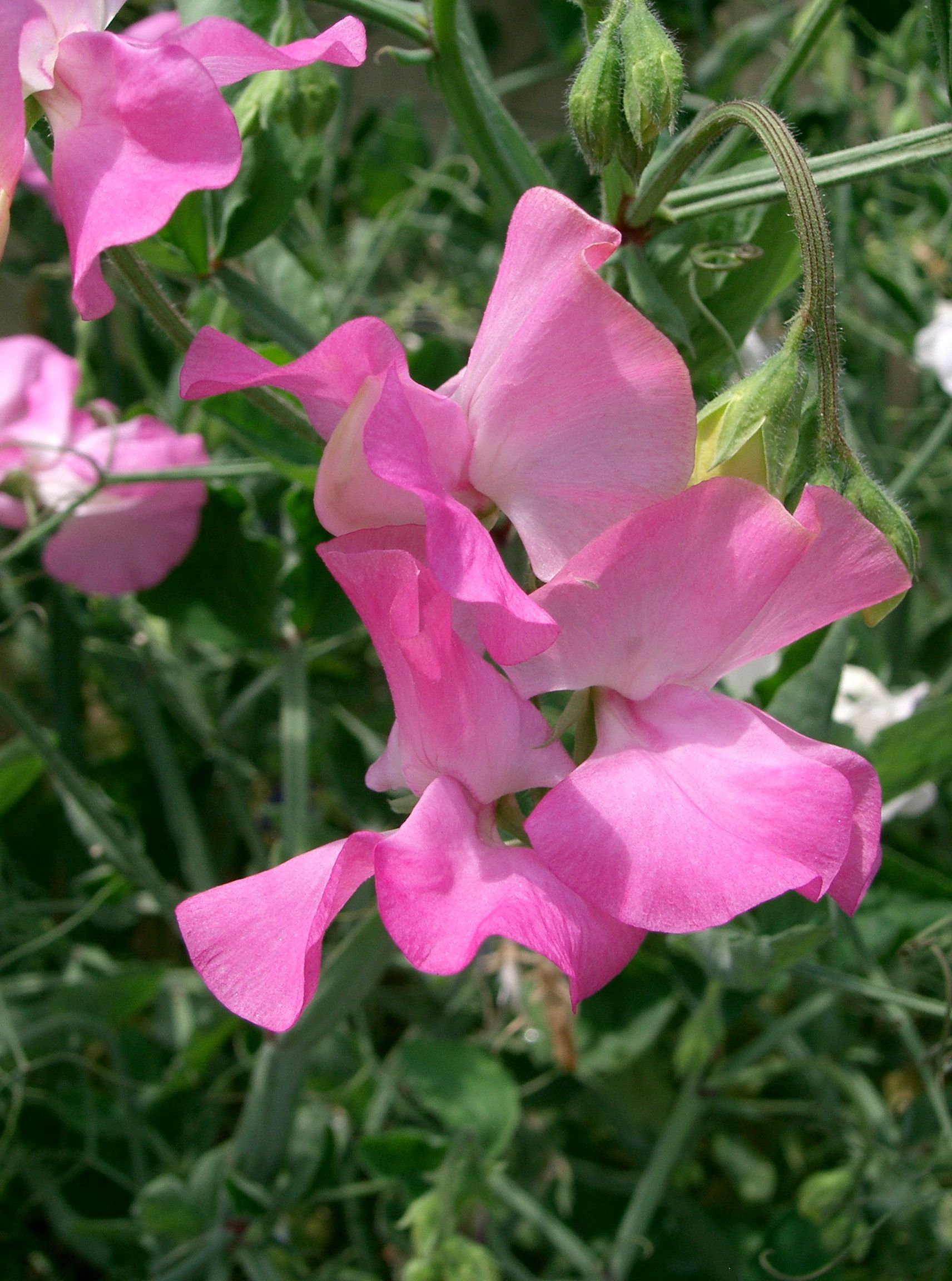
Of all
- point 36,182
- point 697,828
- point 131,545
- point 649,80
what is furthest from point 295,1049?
point 36,182

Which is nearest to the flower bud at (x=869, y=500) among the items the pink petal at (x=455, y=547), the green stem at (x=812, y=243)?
the green stem at (x=812, y=243)

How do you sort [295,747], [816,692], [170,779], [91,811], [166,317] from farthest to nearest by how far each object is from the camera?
[170,779] < [295,747] < [91,811] < [816,692] < [166,317]

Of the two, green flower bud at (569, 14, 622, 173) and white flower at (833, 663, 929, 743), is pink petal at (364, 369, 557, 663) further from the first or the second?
white flower at (833, 663, 929, 743)

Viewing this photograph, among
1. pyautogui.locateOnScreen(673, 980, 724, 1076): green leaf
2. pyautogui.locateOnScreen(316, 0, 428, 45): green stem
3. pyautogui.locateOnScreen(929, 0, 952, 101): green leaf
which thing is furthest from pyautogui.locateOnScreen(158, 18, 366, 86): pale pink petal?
pyautogui.locateOnScreen(673, 980, 724, 1076): green leaf

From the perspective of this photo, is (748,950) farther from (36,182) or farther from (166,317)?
(36,182)

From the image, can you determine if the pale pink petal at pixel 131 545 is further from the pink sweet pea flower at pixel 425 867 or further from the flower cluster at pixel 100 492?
the pink sweet pea flower at pixel 425 867

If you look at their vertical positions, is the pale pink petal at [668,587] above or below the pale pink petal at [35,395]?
above

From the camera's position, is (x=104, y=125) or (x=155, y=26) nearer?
(x=104, y=125)
